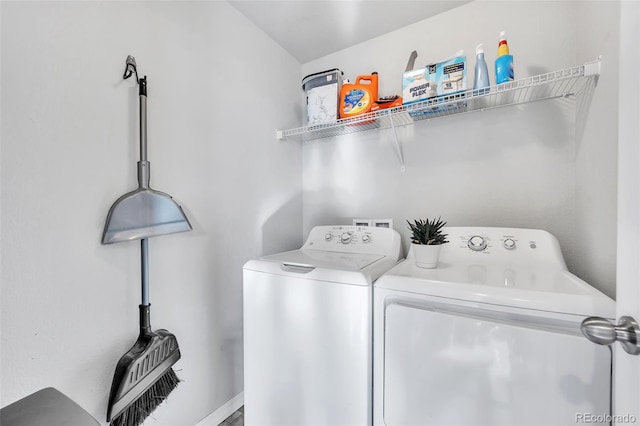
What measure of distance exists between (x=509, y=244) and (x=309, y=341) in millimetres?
1022

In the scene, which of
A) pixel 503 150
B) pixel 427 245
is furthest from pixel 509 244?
pixel 503 150

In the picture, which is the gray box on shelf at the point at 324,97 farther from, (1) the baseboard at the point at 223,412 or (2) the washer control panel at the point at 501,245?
(1) the baseboard at the point at 223,412

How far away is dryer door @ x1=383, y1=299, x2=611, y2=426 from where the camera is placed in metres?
0.72

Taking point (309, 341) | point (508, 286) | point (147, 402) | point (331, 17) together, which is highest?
point (331, 17)

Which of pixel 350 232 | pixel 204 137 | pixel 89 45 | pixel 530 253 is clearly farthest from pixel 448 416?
pixel 89 45

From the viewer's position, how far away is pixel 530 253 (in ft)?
3.92

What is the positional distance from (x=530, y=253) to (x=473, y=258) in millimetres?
230

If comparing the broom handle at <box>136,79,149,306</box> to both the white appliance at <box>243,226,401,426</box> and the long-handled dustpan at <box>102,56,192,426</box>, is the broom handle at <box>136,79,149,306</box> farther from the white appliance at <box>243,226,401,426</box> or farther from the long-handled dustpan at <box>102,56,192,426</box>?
the white appliance at <box>243,226,401,426</box>

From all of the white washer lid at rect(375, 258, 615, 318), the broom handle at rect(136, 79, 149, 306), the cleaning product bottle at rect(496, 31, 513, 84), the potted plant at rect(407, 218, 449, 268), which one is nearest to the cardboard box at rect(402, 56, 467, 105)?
the cleaning product bottle at rect(496, 31, 513, 84)

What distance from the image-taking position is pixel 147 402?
1059 millimetres

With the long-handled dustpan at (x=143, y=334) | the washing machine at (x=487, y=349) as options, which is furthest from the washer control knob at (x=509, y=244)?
the long-handled dustpan at (x=143, y=334)

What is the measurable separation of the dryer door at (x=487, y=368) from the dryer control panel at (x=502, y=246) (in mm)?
503

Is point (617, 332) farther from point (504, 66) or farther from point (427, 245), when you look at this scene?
point (504, 66)

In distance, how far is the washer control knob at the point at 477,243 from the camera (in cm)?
128
